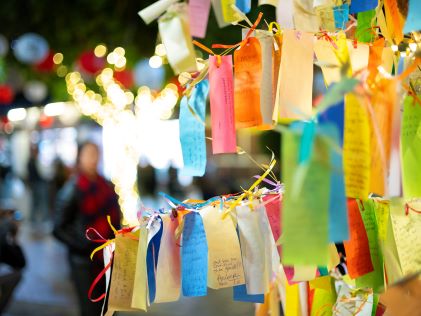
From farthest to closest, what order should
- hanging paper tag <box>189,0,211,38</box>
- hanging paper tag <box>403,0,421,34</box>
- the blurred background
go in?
the blurred background → hanging paper tag <box>189,0,211,38</box> → hanging paper tag <box>403,0,421,34</box>

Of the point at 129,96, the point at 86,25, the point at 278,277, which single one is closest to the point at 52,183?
the point at 129,96

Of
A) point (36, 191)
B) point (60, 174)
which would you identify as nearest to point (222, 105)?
point (60, 174)

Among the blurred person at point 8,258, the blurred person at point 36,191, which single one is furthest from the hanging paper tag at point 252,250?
the blurred person at point 36,191

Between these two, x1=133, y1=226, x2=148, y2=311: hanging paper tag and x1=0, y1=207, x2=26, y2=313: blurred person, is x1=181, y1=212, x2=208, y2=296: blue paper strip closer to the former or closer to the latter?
x1=133, y1=226, x2=148, y2=311: hanging paper tag

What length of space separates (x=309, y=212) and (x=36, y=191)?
370 inches

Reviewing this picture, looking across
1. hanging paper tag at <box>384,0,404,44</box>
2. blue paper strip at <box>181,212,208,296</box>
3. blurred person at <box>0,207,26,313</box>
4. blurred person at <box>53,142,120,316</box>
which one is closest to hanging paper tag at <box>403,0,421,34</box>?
hanging paper tag at <box>384,0,404,44</box>

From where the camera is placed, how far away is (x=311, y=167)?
881 mm

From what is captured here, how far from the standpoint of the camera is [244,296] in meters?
1.35

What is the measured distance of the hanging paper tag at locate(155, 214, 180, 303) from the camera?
50.5 inches

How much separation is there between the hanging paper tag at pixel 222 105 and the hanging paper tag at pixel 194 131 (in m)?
0.04

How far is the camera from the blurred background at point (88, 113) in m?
4.81

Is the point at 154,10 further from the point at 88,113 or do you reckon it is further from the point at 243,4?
the point at 88,113

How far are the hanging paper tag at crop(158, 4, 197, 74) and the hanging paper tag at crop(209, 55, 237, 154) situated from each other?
7 cm

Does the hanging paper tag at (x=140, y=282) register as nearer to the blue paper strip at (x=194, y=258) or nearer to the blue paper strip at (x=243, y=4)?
the blue paper strip at (x=194, y=258)
